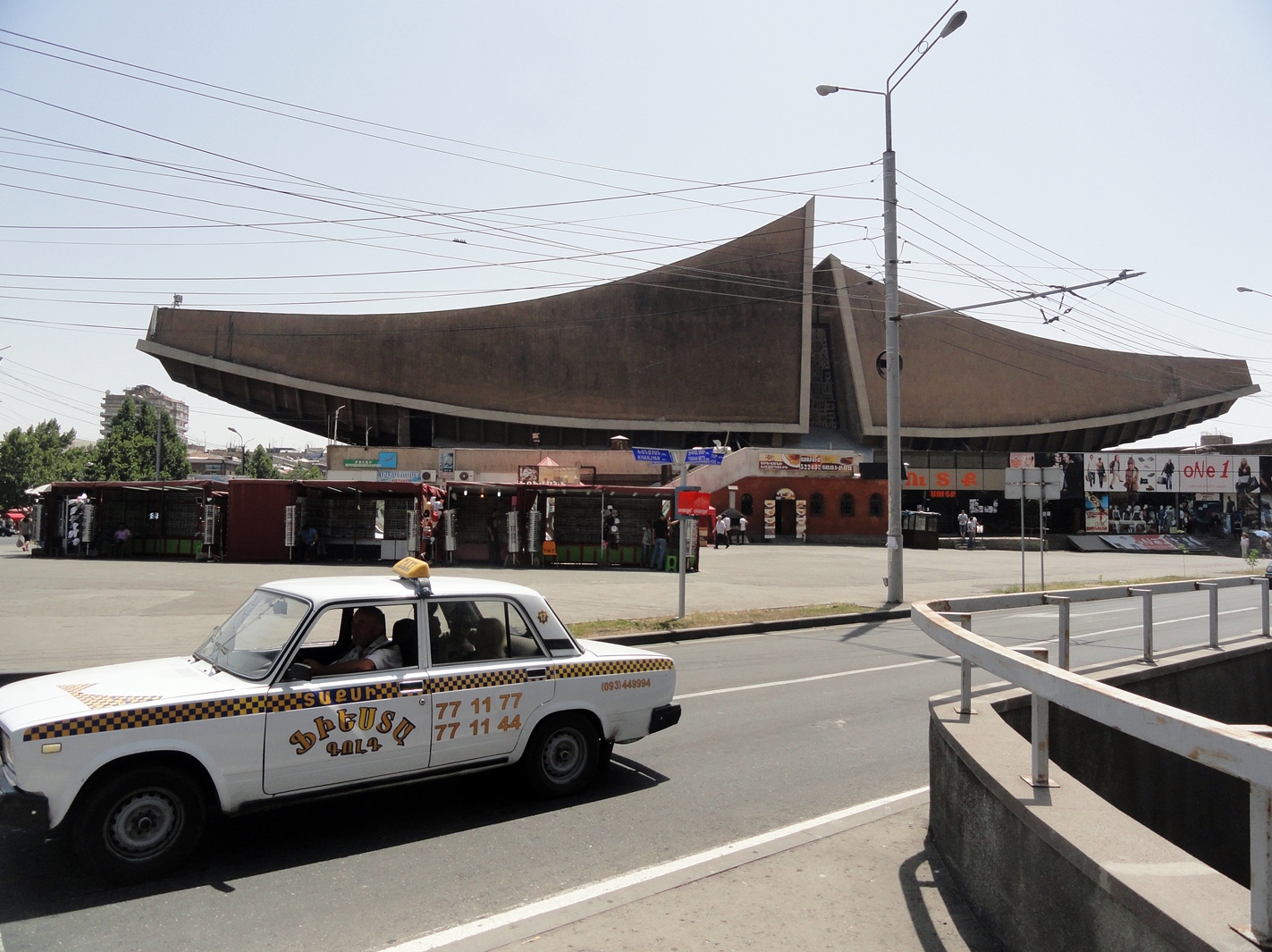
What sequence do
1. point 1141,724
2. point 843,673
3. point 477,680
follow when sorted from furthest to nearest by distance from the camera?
1. point 843,673
2. point 477,680
3. point 1141,724

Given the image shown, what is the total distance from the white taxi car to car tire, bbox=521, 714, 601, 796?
0.03 feet

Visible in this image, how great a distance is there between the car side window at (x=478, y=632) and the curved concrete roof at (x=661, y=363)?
5505cm

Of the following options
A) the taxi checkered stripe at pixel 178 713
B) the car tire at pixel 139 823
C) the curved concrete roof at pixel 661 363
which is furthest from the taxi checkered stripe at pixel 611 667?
the curved concrete roof at pixel 661 363

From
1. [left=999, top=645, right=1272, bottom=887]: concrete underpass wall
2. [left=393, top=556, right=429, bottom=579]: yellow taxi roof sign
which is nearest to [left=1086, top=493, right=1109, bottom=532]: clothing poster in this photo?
[left=999, top=645, right=1272, bottom=887]: concrete underpass wall

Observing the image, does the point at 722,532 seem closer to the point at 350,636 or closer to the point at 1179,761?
the point at 1179,761

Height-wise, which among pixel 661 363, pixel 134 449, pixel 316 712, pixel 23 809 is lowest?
pixel 23 809

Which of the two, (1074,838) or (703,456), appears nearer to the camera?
(1074,838)

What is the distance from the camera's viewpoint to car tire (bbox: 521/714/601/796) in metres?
5.94

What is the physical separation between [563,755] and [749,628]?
9.17m

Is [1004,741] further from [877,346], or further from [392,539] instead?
[877,346]

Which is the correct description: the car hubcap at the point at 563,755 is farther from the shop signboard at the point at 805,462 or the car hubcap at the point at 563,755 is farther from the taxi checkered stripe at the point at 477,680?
the shop signboard at the point at 805,462

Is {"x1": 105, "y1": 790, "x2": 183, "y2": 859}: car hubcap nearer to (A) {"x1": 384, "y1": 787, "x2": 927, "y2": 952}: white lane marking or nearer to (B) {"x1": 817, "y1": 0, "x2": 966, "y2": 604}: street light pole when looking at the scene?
(A) {"x1": 384, "y1": 787, "x2": 927, "y2": 952}: white lane marking

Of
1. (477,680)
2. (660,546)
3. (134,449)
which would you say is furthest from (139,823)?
(134,449)

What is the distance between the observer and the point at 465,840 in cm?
523
